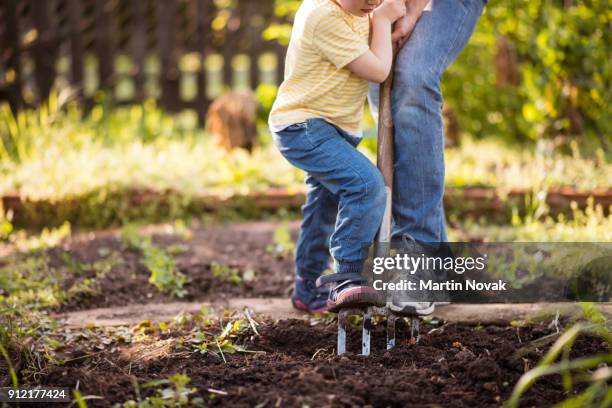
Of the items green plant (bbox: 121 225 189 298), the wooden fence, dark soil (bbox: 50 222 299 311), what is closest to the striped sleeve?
dark soil (bbox: 50 222 299 311)

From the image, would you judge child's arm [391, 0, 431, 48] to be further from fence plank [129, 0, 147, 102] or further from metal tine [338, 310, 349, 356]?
fence plank [129, 0, 147, 102]

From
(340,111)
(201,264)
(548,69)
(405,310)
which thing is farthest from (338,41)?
(548,69)

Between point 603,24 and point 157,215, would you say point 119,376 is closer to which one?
point 157,215

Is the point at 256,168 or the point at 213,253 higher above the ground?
the point at 256,168

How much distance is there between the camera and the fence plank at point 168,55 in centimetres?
742

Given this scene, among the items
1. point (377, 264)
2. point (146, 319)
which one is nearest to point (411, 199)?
point (377, 264)

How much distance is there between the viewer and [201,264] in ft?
12.8

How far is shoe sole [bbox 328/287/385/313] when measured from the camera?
2.55 m

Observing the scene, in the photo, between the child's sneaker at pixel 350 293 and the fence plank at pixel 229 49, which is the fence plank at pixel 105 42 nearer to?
the fence plank at pixel 229 49

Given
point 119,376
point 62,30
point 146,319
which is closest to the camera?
point 119,376

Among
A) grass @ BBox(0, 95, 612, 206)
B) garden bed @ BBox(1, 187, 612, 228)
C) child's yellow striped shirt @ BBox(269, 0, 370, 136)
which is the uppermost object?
child's yellow striped shirt @ BBox(269, 0, 370, 136)

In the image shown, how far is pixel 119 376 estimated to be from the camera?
7.57 ft

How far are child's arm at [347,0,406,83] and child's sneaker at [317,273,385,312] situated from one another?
672 millimetres

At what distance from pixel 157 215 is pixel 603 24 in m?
3.08
